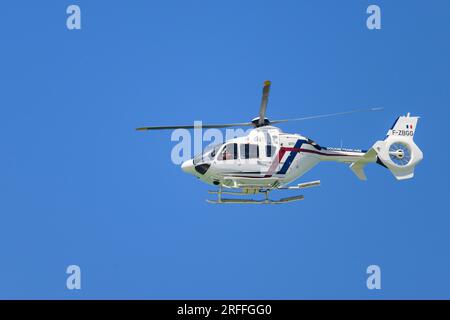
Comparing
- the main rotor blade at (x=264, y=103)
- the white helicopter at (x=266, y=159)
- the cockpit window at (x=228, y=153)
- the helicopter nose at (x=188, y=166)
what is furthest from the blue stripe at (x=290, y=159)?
the helicopter nose at (x=188, y=166)

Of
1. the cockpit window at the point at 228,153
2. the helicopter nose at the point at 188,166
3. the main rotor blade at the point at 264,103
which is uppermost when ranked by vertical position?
the main rotor blade at the point at 264,103

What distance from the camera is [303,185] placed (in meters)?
19.2

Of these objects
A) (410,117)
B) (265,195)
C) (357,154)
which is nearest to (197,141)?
(265,195)

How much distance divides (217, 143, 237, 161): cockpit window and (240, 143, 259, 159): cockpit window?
0.19 meters

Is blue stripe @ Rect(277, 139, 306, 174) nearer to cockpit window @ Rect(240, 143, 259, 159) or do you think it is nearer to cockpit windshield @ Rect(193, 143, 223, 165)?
cockpit window @ Rect(240, 143, 259, 159)

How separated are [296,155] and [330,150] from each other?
101 centimetres

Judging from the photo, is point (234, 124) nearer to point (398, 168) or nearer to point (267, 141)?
point (267, 141)

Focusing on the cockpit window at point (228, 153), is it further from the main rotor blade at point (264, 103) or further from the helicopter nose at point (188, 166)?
the main rotor blade at point (264, 103)

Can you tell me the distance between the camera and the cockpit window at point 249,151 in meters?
18.9

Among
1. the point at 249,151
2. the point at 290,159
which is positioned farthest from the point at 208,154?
the point at 290,159

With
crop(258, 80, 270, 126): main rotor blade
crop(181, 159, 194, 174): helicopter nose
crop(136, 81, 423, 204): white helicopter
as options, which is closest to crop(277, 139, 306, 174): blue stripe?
crop(136, 81, 423, 204): white helicopter

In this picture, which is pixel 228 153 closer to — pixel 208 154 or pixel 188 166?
pixel 208 154

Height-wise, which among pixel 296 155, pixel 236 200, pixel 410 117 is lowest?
pixel 236 200

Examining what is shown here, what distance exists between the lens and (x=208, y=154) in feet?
62.0
